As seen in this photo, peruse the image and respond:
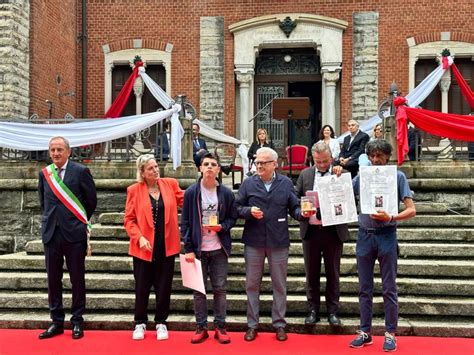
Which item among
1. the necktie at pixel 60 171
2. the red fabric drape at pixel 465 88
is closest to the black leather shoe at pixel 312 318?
the necktie at pixel 60 171

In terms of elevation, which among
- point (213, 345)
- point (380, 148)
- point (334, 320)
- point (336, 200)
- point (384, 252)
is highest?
point (380, 148)

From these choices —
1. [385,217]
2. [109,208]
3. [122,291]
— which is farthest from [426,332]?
[109,208]

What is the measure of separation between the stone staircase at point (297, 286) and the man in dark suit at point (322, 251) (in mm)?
202

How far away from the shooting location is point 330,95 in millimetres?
13789

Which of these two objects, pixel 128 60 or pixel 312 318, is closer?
pixel 312 318

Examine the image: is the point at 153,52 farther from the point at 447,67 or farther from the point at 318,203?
the point at 318,203

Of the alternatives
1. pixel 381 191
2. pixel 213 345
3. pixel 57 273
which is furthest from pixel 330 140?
pixel 57 273

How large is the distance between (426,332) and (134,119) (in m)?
6.14

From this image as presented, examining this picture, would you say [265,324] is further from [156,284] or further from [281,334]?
[156,284]

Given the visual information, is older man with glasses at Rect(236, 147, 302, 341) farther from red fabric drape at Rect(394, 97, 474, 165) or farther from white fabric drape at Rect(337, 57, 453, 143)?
white fabric drape at Rect(337, 57, 453, 143)

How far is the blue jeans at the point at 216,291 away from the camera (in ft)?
16.9

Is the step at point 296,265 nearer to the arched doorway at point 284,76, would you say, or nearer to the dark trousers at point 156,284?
the dark trousers at point 156,284

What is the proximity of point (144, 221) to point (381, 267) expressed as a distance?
2.34 metres

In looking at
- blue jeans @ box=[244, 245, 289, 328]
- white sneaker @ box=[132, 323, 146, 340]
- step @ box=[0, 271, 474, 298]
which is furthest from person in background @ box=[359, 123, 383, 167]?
white sneaker @ box=[132, 323, 146, 340]
